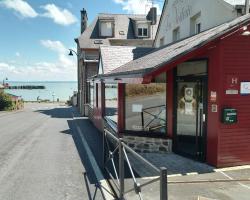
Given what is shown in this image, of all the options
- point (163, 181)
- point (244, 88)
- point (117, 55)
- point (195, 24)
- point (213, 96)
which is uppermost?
point (195, 24)

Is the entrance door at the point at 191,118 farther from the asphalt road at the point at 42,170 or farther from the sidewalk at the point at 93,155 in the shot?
the asphalt road at the point at 42,170

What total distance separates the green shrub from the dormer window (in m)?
12.3

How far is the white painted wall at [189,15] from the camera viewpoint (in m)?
11.6

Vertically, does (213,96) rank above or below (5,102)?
Answer: above

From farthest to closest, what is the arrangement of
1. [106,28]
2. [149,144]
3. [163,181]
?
[106,28], [149,144], [163,181]

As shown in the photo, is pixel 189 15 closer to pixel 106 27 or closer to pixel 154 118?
pixel 154 118

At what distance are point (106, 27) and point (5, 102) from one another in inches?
528

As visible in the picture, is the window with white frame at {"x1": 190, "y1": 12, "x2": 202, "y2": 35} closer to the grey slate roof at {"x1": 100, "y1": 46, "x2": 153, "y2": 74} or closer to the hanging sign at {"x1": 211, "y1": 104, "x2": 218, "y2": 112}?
the grey slate roof at {"x1": 100, "y1": 46, "x2": 153, "y2": 74}

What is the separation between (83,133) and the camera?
51.2ft

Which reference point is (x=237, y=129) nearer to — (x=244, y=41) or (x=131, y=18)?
(x=244, y=41)

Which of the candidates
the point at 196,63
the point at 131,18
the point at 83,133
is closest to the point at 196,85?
the point at 196,63

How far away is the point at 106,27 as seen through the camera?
3244 centimetres

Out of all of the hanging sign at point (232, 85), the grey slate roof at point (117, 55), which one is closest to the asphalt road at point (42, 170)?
the grey slate roof at point (117, 55)

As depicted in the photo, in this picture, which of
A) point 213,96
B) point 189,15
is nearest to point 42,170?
point 213,96
